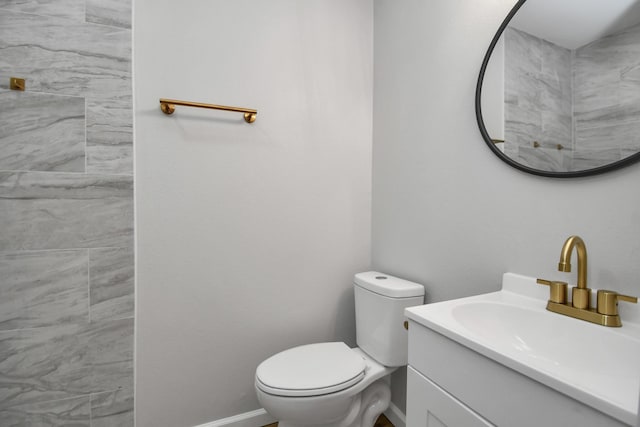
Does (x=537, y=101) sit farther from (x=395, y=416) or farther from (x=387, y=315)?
(x=395, y=416)

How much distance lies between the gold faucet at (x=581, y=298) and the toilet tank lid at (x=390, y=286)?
0.53m

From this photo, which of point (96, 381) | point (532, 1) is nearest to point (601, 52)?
point (532, 1)

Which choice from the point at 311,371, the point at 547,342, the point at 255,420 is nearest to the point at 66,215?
the point at 311,371

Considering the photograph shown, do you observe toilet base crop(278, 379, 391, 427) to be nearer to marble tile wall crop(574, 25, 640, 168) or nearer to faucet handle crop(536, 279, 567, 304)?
faucet handle crop(536, 279, 567, 304)

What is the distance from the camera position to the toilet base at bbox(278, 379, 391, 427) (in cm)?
126

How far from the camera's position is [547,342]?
0.79m

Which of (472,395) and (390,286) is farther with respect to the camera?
(390,286)

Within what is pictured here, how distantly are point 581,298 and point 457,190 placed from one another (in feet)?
1.77

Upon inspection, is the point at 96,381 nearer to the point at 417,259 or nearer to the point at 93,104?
the point at 93,104

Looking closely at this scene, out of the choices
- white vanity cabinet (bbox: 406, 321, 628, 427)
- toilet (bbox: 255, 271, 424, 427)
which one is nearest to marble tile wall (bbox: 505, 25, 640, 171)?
white vanity cabinet (bbox: 406, 321, 628, 427)

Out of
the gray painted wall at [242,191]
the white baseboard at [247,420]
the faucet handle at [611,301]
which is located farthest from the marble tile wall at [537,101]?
the white baseboard at [247,420]

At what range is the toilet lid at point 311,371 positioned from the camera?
3.64 feet

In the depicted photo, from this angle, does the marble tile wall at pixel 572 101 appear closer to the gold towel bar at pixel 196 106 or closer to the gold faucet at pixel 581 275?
the gold faucet at pixel 581 275

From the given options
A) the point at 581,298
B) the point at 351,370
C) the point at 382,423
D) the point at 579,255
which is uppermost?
the point at 579,255
